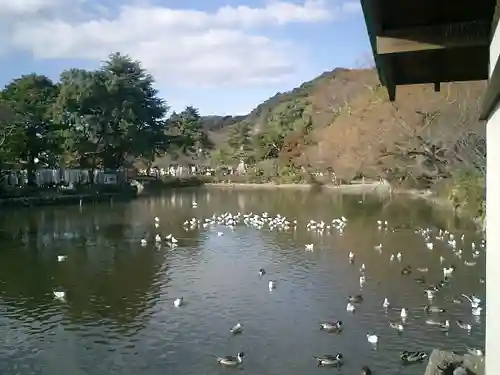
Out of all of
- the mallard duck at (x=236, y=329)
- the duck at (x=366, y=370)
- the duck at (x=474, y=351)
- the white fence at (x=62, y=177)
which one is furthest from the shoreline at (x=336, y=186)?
the duck at (x=366, y=370)

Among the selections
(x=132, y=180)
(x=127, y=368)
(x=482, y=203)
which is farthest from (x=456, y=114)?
(x=132, y=180)

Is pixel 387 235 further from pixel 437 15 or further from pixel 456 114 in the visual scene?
pixel 437 15

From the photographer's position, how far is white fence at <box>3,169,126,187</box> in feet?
94.4

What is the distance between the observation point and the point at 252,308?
939cm

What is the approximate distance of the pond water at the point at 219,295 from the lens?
7.34 meters

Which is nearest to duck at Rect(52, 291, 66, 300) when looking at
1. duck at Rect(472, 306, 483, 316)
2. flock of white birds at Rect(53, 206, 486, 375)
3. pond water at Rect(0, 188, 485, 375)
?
flock of white birds at Rect(53, 206, 486, 375)

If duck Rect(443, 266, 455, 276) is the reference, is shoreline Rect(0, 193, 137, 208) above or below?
above

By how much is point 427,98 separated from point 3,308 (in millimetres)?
17720

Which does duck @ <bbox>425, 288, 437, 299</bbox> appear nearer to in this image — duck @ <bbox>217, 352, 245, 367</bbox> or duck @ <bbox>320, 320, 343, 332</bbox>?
duck @ <bbox>320, 320, 343, 332</bbox>

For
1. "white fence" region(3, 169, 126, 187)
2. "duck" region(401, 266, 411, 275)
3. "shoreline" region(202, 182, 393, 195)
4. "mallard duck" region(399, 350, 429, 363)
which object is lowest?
"mallard duck" region(399, 350, 429, 363)

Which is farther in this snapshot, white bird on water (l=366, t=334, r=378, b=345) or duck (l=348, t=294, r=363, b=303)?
duck (l=348, t=294, r=363, b=303)

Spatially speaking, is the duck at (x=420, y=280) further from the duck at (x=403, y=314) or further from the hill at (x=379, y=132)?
the hill at (x=379, y=132)

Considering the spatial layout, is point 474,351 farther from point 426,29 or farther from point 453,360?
point 426,29

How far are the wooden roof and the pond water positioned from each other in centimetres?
440
